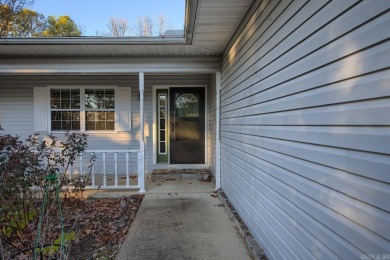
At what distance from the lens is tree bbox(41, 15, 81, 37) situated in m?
19.4

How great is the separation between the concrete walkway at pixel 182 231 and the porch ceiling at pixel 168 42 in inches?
107

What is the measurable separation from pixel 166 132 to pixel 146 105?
2.79 ft

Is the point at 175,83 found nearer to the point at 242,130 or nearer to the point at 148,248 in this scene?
the point at 242,130

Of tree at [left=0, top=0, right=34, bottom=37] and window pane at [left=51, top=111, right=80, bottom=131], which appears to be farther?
tree at [left=0, top=0, right=34, bottom=37]

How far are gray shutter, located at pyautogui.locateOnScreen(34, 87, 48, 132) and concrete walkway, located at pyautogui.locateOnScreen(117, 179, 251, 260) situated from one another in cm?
356

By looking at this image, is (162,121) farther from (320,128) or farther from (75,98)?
(320,128)

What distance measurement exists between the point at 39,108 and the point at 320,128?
7.03 meters

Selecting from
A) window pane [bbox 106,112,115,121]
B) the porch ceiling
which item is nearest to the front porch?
window pane [bbox 106,112,115,121]

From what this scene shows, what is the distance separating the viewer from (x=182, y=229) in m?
3.72

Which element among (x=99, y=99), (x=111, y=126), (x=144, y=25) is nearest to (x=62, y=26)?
(x=144, y=25)

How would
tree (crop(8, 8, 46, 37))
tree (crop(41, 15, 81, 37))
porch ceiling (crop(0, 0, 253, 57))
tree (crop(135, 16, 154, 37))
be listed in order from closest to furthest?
porch ceiling (crop(0, 0, 253, 57)), tree (crop(8, 8, 46, 37)), tree (crop(41, 15, 81, 37)), tree (crop(135, 16, 154, 37))

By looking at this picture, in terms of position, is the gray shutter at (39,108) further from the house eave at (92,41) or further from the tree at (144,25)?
the tree at (144,25)

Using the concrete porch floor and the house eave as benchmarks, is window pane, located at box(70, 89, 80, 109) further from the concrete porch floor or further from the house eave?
the concrete porch floor

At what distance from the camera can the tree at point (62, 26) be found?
19.4 m
